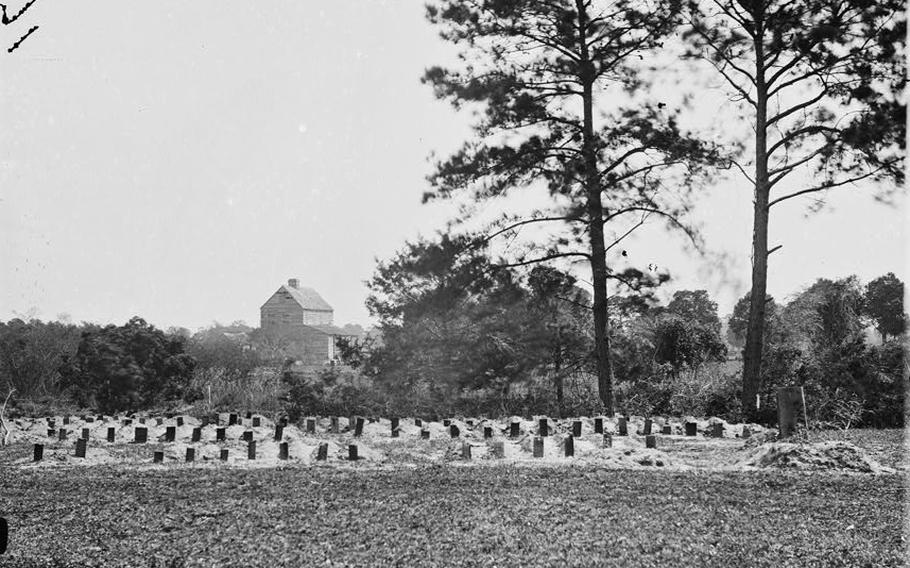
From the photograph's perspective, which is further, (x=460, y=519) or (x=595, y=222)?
(x=595, y=222)

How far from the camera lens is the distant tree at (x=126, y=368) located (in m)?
20.5

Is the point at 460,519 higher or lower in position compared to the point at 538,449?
lower

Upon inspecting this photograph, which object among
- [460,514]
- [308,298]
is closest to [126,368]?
[460,514]

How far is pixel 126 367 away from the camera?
2047 cm

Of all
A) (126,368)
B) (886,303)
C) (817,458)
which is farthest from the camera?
(886,303)

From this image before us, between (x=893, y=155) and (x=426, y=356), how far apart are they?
12160 mm

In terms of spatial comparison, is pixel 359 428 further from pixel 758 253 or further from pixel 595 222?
pixel 758 253

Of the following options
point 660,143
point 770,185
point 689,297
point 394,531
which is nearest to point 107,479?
point 394,531

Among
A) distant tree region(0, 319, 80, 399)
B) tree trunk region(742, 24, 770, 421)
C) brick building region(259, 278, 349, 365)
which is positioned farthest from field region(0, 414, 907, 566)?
brick building region(259, 278, 349, 365)

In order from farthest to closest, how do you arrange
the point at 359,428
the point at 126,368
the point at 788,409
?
the point at 126,368 < the point at 359,428 < the point at 788,409

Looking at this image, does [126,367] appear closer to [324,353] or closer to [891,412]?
[891,412]

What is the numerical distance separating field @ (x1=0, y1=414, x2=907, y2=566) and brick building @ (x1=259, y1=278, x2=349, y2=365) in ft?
122

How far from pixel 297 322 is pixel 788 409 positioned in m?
39.3

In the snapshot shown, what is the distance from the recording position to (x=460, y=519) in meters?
6.27
